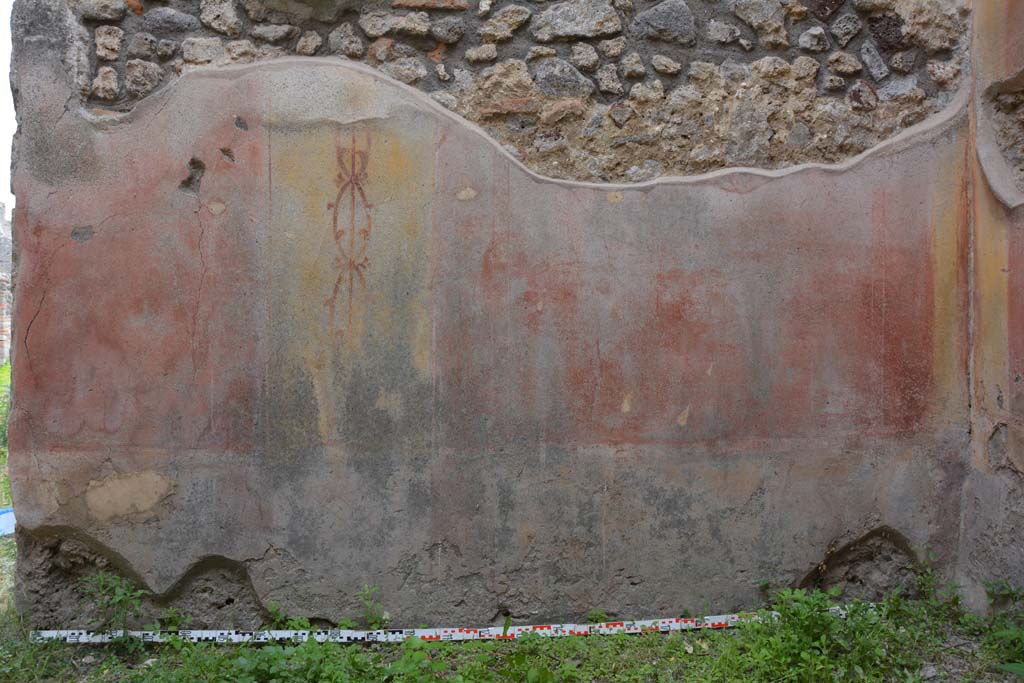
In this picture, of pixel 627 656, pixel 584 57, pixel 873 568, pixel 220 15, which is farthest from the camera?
pixel 873 568

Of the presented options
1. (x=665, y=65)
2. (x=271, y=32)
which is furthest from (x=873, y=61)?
(x=271, y=32)

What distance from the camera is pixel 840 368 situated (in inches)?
112

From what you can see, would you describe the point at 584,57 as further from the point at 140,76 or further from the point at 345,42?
the point at 140,76

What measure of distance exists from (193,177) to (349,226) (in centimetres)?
61

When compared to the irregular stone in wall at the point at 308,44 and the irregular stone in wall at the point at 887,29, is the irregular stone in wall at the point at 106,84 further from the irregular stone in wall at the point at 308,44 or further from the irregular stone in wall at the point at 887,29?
the irregular stone in wall at the point at 887,29

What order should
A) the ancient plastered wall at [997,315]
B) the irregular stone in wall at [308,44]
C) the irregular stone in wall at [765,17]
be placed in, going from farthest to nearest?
the irregular stone in wall at [765,17]
the irregular stone in wall at [308,44]
the ancient plastered wall at [997,315]

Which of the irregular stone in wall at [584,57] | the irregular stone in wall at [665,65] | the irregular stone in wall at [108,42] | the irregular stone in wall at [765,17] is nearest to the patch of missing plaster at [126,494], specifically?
the irregular stone in wall at [108,42]

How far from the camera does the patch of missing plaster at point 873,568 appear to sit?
2.87 meters

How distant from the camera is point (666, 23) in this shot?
280 cm

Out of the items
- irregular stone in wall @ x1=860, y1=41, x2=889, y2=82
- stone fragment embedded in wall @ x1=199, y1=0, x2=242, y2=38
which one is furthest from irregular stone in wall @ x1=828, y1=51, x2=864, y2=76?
stone fragment embedded in wall @ x1=199, y1=0, x2=242, y2=38

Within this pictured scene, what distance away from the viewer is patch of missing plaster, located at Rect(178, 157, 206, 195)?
2.66 m

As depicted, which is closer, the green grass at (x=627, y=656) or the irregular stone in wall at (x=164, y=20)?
the green grass at (x=627, y=656)

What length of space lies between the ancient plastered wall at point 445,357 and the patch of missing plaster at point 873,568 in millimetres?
56

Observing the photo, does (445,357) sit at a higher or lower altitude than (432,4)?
lower
